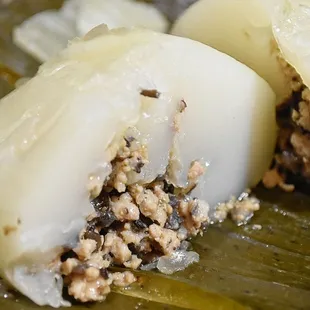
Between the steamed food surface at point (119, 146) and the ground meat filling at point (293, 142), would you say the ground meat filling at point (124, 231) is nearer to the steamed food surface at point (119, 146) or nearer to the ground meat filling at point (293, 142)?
the steamed food surface at point (119, 146)

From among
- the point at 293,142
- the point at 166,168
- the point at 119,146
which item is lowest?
the point at 293,142

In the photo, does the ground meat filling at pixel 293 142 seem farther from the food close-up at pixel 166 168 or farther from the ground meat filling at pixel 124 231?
the ground meat filling at pixel 124 231

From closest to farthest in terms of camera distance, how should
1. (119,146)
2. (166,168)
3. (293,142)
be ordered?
(119,146) < (166,168) < (293,142)

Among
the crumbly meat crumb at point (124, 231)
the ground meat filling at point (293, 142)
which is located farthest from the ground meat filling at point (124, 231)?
the ground meat filling at point (293, 142)

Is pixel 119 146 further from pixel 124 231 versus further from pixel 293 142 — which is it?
pixel 293 142

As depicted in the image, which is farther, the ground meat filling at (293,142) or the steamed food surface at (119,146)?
the ground meat filling at (293,142)

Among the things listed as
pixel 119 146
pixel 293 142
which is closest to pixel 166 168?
pixel 119 146
